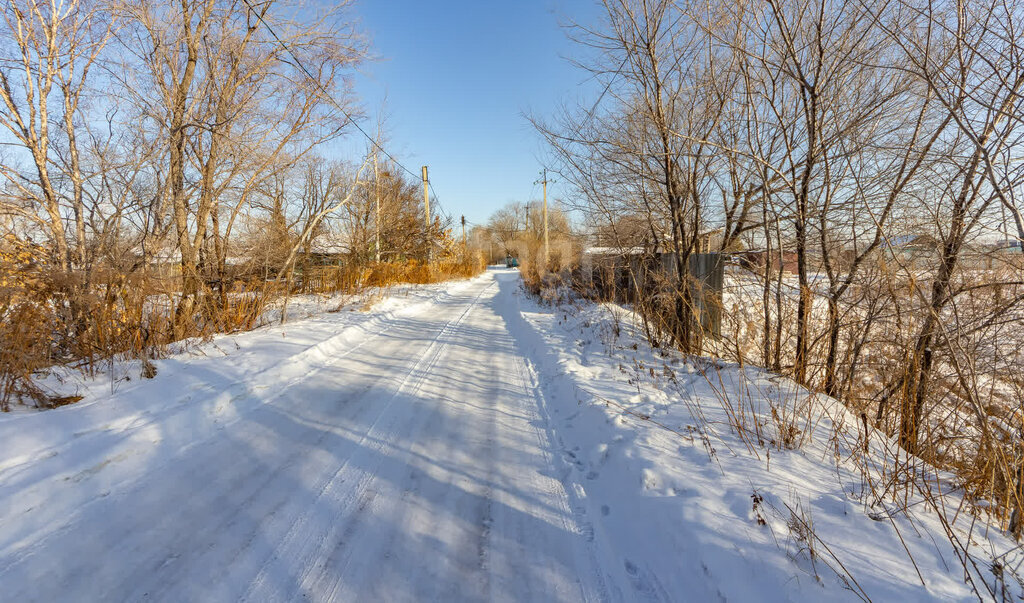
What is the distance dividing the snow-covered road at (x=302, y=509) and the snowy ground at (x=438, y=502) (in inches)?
0.5

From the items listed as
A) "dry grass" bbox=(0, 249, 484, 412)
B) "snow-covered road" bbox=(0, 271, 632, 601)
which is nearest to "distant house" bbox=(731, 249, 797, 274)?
"snow-covered road" bbox=(0, 271, 632, 601)

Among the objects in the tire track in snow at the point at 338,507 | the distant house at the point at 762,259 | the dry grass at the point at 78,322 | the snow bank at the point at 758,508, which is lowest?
the tire track in snow at the point at 338,507

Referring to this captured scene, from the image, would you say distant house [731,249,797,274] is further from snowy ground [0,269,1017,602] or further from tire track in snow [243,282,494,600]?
tire track in snow [243,282,494,600]

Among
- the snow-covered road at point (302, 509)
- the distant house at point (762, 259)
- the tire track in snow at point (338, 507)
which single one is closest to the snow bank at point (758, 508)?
the snow-covered road at point (302, 509)

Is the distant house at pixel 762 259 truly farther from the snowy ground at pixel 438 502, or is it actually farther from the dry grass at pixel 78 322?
the dry grass at pixel 78 322

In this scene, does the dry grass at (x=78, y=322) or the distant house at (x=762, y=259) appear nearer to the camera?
the dry grass at (x=78, y=322)

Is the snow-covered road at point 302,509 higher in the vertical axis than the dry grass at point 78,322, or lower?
lower

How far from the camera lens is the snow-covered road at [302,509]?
5.99 feet

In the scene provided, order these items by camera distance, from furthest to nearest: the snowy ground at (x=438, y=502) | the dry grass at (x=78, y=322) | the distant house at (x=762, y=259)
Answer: the distant house at (x=762, y=259)
the dry grass at (x=78, y=322)
the snowy ground at (x=438, y=502)

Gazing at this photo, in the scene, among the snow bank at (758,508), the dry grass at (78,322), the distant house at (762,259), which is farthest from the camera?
the distant house at (762,259)

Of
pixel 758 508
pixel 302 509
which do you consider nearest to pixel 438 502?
pixel 302 509

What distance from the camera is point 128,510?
2.27 m

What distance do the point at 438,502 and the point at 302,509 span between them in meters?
0.84

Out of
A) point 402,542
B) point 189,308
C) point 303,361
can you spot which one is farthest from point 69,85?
point 402,542
